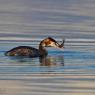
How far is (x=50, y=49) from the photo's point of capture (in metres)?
20.8

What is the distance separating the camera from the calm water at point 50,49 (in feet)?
47.4

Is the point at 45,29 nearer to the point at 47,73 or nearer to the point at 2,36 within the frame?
the point at 2,36

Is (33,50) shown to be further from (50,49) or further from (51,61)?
(50,49)

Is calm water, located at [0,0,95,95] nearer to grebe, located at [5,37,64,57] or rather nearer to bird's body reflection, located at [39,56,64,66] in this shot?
bird's body reflection, located at [39,56,64,66]

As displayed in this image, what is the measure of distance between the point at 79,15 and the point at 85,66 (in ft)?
41.8

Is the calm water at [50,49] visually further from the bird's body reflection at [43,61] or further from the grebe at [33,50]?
the grebe at [33,50]

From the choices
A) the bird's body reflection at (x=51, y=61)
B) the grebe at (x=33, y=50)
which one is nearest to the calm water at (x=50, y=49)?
the bird's body reflection at (x=51, y=61)

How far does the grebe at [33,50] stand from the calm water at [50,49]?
19 centimetres

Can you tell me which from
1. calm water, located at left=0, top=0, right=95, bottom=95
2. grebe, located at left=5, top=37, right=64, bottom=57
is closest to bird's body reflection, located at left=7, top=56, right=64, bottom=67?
calm water, located at left=0, top=0, right=95, bottom=95

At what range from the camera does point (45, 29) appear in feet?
80.1

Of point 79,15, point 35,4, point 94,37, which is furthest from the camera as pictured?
point 35,4

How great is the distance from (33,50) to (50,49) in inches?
63.2

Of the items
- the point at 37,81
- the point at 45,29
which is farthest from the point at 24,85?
the point at 45,29

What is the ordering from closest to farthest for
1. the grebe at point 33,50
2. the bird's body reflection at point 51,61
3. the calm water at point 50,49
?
the calm water at point 50,49, the bird's body reflection at point 51,61, the grebe at point 33,50
